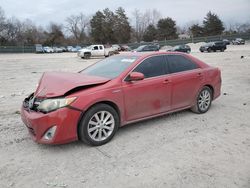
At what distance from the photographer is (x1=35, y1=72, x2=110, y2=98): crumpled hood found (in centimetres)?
428

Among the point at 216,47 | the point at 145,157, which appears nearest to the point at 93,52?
the point at 216,47

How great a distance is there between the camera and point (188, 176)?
3510 millimetres

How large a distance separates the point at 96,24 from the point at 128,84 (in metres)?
88.2

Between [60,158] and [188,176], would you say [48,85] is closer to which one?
[60,158]

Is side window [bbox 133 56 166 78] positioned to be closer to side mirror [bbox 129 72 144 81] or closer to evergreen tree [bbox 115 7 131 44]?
side mirror [bbox 129 72 144 81]

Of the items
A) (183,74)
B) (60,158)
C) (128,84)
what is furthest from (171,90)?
(60,158)

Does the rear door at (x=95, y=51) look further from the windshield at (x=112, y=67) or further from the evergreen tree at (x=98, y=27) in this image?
the evergreen tree at (x=98, y=27)

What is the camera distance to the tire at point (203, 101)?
6.11 meters

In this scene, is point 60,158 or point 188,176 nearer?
point 188,176

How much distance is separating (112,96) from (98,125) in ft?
1.71

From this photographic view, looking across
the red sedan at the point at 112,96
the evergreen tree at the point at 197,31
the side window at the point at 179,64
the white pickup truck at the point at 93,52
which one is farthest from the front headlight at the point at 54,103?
the evergreen tree at the point at 197,31

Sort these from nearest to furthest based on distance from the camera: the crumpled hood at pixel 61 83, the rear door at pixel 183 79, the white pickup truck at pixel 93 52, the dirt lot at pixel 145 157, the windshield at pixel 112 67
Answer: the dirt lot at pixel 145 157, the crumpled hood at pixel 61 83, the windshield at pixel 112 67, the rear door at pixel 183 79, the white pickup truck at pixel 93 52

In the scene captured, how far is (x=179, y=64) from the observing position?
5812 millimetres

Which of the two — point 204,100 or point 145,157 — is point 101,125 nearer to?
point 145,157
